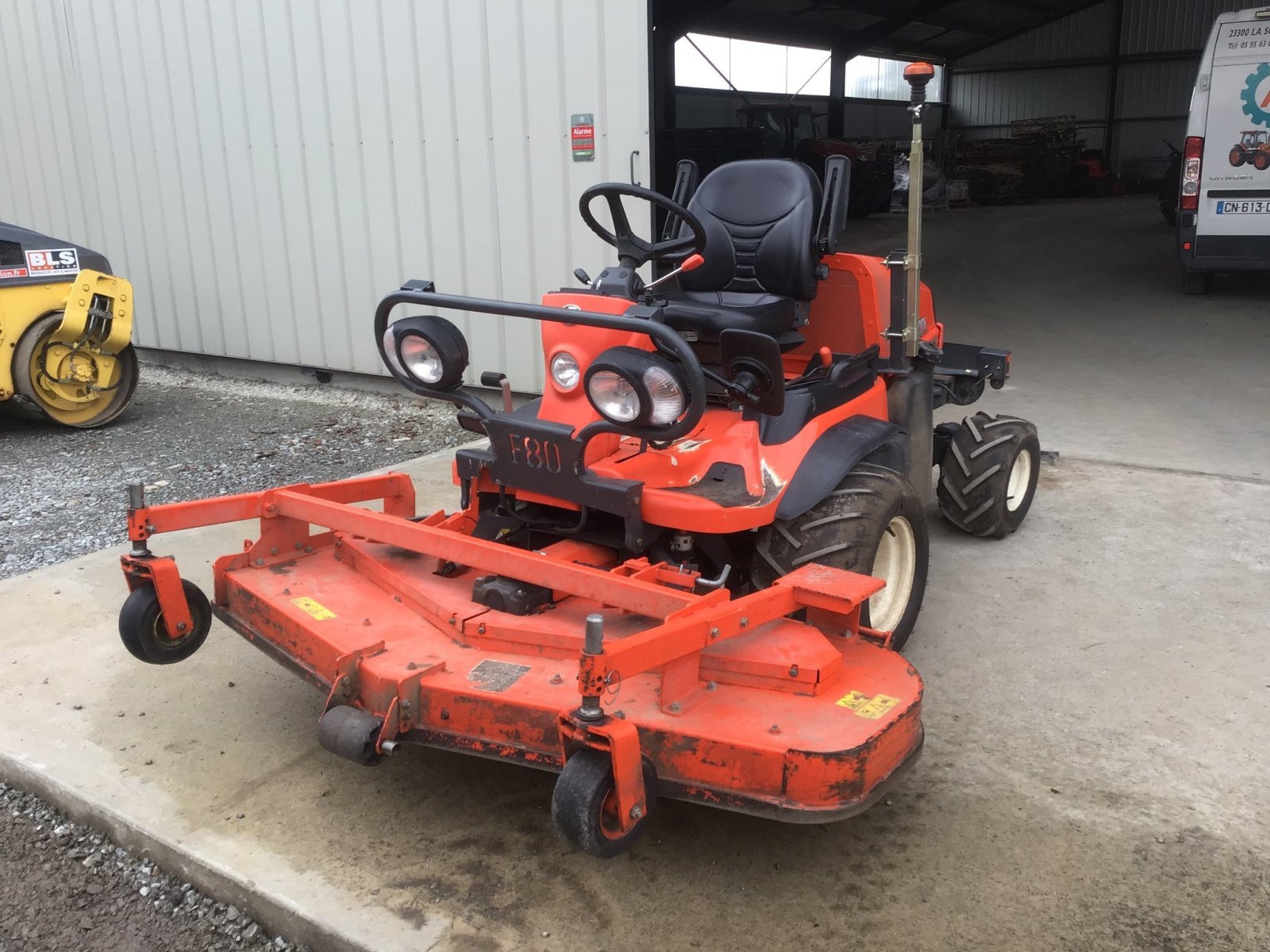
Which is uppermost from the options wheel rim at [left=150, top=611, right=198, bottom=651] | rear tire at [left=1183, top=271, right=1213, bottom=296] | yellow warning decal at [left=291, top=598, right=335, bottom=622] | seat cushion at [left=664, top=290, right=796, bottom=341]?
seat cushion at [left=664, top=290, right=796, bottom=341]

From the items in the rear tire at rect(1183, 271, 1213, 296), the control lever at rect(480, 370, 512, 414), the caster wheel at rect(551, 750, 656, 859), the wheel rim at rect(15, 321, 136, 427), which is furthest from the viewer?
the rear tire at rect(1183, 271, 1213, 296)

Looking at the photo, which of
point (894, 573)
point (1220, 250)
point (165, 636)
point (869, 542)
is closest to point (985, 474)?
point (894, 573)

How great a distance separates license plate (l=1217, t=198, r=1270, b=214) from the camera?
935 centimetres

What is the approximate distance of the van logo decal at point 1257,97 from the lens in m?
9.29

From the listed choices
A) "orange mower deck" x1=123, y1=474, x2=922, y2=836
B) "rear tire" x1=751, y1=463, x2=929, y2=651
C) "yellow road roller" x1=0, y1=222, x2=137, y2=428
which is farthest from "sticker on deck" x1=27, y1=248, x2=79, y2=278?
"rear tire" x1=751, y1=463, x2=929, y2=651

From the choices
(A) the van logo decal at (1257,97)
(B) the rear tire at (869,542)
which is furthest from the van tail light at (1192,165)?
(B) the rear tire at (869,542)

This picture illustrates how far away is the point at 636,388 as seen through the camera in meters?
2.71

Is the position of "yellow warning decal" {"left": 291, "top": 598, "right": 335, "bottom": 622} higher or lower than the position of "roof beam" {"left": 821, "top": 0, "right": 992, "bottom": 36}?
lower

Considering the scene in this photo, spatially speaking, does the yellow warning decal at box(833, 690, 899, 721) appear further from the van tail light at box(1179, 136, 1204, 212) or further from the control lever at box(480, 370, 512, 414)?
the van tail light at box(1179, 136, 1204, 212)

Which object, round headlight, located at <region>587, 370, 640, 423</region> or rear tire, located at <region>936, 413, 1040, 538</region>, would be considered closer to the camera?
round headlight, located at <region>587, 370, 640, 423</region>

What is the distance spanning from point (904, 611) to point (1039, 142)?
2167 centimetres

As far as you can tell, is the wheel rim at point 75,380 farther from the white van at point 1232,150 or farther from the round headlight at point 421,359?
the white van at point 1232,150

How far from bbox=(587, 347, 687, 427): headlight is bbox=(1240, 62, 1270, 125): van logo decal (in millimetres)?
8760

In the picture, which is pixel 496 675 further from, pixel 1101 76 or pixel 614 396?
pixel 1101 76
